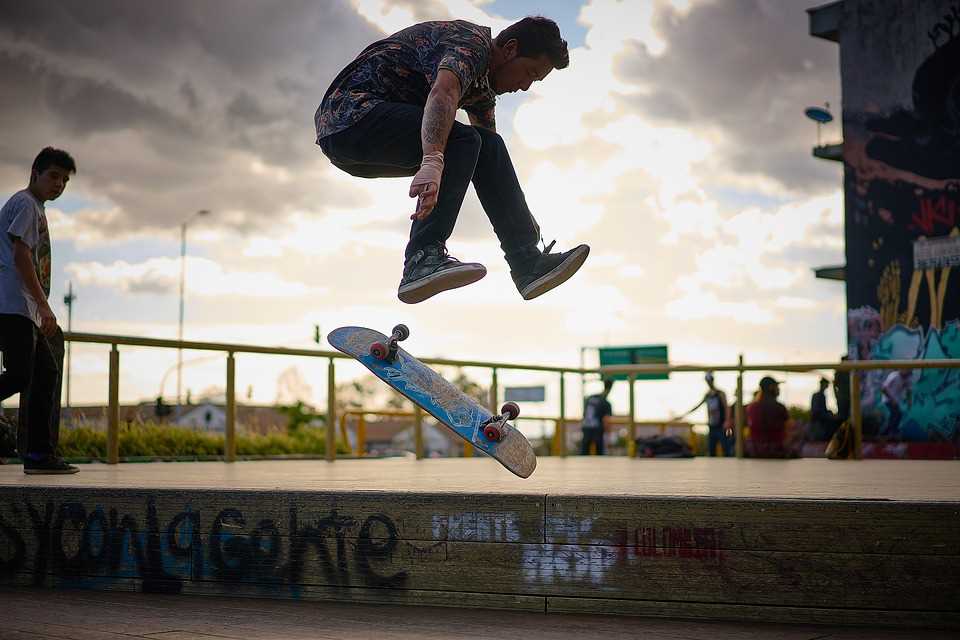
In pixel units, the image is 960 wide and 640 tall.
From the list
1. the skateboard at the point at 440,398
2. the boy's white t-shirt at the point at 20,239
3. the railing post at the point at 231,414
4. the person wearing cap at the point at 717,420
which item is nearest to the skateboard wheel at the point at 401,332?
the skateboard at the point at 440,398

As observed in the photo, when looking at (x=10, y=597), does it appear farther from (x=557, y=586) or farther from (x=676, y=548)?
(x=676, y=548)

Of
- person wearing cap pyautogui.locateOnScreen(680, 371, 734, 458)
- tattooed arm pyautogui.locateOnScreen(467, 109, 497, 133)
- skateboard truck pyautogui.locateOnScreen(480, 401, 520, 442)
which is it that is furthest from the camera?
person wearing cap pyautogui.locateOnScreen(680, 371, 734, 458)

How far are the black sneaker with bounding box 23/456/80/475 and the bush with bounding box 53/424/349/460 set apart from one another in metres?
5.60

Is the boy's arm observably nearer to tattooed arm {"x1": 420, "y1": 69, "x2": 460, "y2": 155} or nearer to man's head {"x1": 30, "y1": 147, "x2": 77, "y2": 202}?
man's head {"x1": 30, "y1": 147, "x2": 77, "y2": 202}

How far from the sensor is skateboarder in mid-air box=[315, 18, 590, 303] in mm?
3963

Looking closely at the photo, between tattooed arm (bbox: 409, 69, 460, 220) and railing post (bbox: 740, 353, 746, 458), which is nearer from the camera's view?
tattooed arm (bbox: 409, 69, 460, 220)

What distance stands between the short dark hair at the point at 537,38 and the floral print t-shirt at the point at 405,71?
97 millimetres

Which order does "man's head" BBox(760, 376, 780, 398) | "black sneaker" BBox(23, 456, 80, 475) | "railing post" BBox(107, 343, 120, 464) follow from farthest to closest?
"man's head" BBox(760, 376, 780, 398)
"railing post" BBox(107, 343, 120, 464)
"black sneaker" BBox(23, 456, 80, 475)

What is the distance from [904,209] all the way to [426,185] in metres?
23.4

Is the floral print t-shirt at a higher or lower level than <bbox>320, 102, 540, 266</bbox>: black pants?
higher

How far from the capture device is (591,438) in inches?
A: 657

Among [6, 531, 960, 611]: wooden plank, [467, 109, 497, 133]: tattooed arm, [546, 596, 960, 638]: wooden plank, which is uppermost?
[467, 109, 497, 133]: tattooed arm

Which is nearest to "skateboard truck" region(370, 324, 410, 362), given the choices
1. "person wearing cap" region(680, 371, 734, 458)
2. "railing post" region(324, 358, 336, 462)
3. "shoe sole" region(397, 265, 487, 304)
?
"shoe sole" region(397, 265, 487, 304)

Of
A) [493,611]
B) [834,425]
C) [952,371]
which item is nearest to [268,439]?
[834,425]
